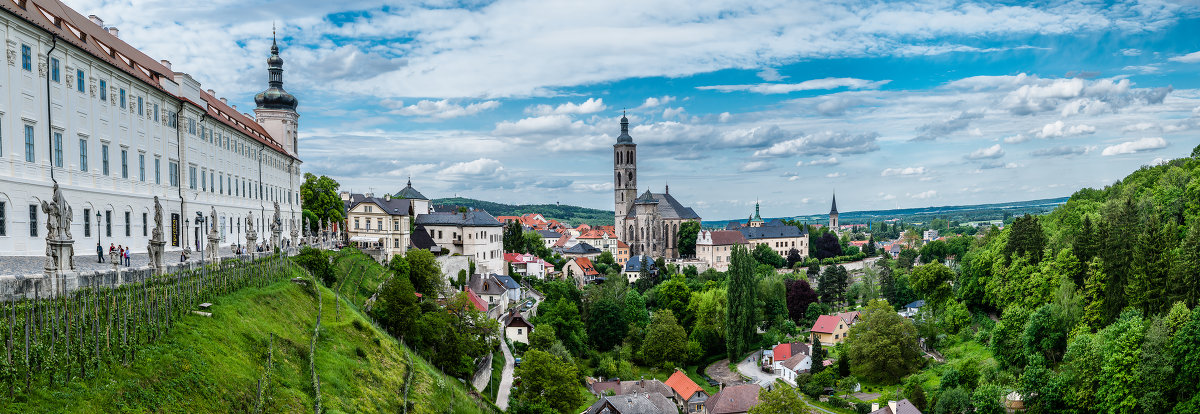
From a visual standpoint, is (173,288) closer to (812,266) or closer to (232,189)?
(232,189)

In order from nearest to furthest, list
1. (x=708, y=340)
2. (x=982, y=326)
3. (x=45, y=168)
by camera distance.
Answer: (x=45, y=168) < (x=982, y=326) < (x=708, y=340)

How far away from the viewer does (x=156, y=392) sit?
16.5 meters

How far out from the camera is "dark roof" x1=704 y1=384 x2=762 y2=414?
184 feet

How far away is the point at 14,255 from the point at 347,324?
11224 millimetres

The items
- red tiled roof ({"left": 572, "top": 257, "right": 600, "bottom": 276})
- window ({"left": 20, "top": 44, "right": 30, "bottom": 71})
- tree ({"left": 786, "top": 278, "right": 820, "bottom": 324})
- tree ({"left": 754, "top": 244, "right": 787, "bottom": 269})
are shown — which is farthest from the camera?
tree ({"left": 754, "top": 244, "right": 787, "bottom": 269})

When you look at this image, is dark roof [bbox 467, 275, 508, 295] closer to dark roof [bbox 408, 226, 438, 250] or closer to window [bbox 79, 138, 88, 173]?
dark roof [bbox 408, 226, 438, 250]

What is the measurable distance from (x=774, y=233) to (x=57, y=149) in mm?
127917

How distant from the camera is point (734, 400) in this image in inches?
2240

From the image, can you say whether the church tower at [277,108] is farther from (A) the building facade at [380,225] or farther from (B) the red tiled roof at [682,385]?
(B) the red tiled roof at [682,385]

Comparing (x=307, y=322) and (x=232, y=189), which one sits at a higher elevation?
(x=232, y=189)

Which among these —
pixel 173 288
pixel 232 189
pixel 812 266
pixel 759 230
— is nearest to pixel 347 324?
pixel 173 288

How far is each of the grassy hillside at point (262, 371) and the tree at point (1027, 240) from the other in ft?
154

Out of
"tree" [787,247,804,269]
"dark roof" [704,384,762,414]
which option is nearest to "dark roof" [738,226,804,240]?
"tree" [787,247,804,269]

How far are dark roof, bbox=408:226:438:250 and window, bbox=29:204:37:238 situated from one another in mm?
45158
